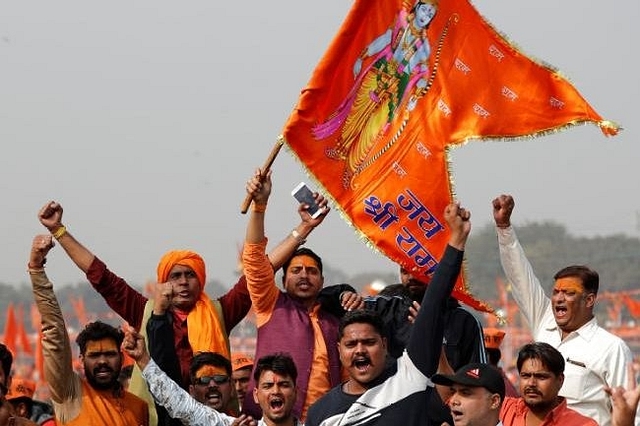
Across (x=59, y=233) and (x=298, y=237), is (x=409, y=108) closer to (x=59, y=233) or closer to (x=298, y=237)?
(x=298, y=237)

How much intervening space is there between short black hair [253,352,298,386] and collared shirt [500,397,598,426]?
45.1 inches

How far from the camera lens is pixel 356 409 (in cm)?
777

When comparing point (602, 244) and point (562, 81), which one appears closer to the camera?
point (562, 81)

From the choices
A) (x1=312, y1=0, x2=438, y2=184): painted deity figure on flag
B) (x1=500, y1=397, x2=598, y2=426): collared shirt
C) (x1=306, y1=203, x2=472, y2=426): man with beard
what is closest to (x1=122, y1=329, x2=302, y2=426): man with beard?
(x1=306, y1=203, x2=472, y2=426): man with beard

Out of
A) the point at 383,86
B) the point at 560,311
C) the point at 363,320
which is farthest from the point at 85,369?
the point at 560,311

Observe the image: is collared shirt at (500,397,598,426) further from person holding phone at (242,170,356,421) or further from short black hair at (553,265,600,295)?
person holding phone at (242,170,356,421)

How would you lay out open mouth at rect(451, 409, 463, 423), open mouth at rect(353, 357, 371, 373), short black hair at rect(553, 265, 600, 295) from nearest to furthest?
open mouth at rect(451, 409, 463, 423) → open mouth at rect(353, 357, 371, 373) → short black hair at rect(553, 265, 600, 295)

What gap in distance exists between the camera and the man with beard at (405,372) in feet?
25.4

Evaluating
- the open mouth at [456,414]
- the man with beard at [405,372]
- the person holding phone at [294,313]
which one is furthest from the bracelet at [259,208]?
the open mouth at [456,414]

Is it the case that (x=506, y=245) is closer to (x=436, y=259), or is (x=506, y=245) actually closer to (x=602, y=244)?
(x=436, y=259)

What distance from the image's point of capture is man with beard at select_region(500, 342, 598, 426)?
27.1 ft

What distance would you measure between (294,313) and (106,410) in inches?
47.6

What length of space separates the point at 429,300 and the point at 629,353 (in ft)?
5.46

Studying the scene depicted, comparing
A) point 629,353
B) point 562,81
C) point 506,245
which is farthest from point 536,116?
point 629,353
